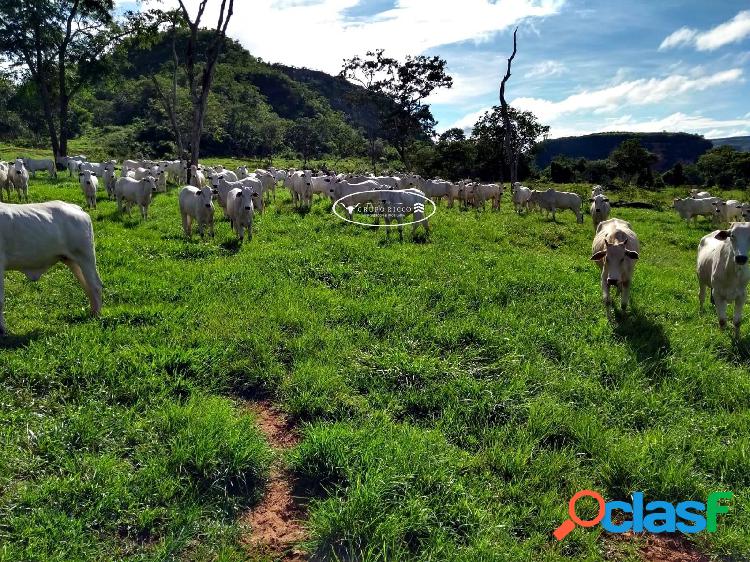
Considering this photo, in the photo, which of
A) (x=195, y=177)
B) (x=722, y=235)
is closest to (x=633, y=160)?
(x=195, y=177)

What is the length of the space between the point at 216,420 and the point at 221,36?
21466mm

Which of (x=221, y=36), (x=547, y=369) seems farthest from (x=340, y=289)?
(x=221, y=36)

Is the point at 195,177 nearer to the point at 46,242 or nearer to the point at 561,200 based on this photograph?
the point at 46,242

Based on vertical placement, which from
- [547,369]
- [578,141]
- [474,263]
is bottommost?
[547,369]

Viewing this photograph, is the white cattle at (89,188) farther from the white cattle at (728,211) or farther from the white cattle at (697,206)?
the white cattle at (728,211)

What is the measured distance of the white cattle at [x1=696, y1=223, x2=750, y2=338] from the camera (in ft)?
21.5

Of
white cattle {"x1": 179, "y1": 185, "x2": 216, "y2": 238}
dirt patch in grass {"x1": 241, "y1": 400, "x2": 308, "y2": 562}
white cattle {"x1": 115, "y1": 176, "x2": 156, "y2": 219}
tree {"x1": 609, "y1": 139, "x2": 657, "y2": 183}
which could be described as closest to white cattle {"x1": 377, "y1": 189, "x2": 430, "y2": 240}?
white cattle {"x1": 179, "y1": 185, "x2": 216, "y2": 238}

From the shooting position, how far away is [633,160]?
55.4 m

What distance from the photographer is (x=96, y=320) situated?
6219 millimetres

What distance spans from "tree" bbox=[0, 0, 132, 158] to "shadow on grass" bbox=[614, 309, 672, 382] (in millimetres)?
32671

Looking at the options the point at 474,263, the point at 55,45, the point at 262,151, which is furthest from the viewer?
the point at 262,151

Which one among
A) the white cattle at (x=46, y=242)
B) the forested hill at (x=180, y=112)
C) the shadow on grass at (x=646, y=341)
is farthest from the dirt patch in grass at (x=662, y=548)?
the forested hill at (x=180, y=112)

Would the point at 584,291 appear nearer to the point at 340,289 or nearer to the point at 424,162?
the point at 340,289

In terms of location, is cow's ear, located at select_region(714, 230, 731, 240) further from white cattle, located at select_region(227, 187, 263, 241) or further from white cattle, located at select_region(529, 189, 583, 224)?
white cattle, located at select_region(529, 189, 583, 224)
